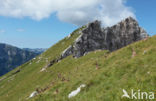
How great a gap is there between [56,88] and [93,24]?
58.7 metres

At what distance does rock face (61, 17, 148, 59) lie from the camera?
73562mm

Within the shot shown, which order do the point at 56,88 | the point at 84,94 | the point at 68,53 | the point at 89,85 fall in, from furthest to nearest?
the point at 68,53
the point at 56,88
the point at 89,85
the point at 84,94

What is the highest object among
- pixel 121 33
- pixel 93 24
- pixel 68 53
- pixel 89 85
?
pixel 93 24

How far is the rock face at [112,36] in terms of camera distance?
73.6m

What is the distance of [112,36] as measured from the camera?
75.4 m

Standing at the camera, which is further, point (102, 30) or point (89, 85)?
point (102, 30)

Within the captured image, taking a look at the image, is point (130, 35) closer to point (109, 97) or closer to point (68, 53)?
point (68, 53)

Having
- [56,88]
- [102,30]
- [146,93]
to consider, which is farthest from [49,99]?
[102,30]

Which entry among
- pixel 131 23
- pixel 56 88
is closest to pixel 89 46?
pixel 131 23

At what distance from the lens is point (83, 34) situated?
244 ft

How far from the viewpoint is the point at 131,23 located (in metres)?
74.3

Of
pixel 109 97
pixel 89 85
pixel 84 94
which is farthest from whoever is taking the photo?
pixel 89 85

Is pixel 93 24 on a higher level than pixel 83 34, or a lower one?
higher

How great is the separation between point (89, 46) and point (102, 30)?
1178 cm
